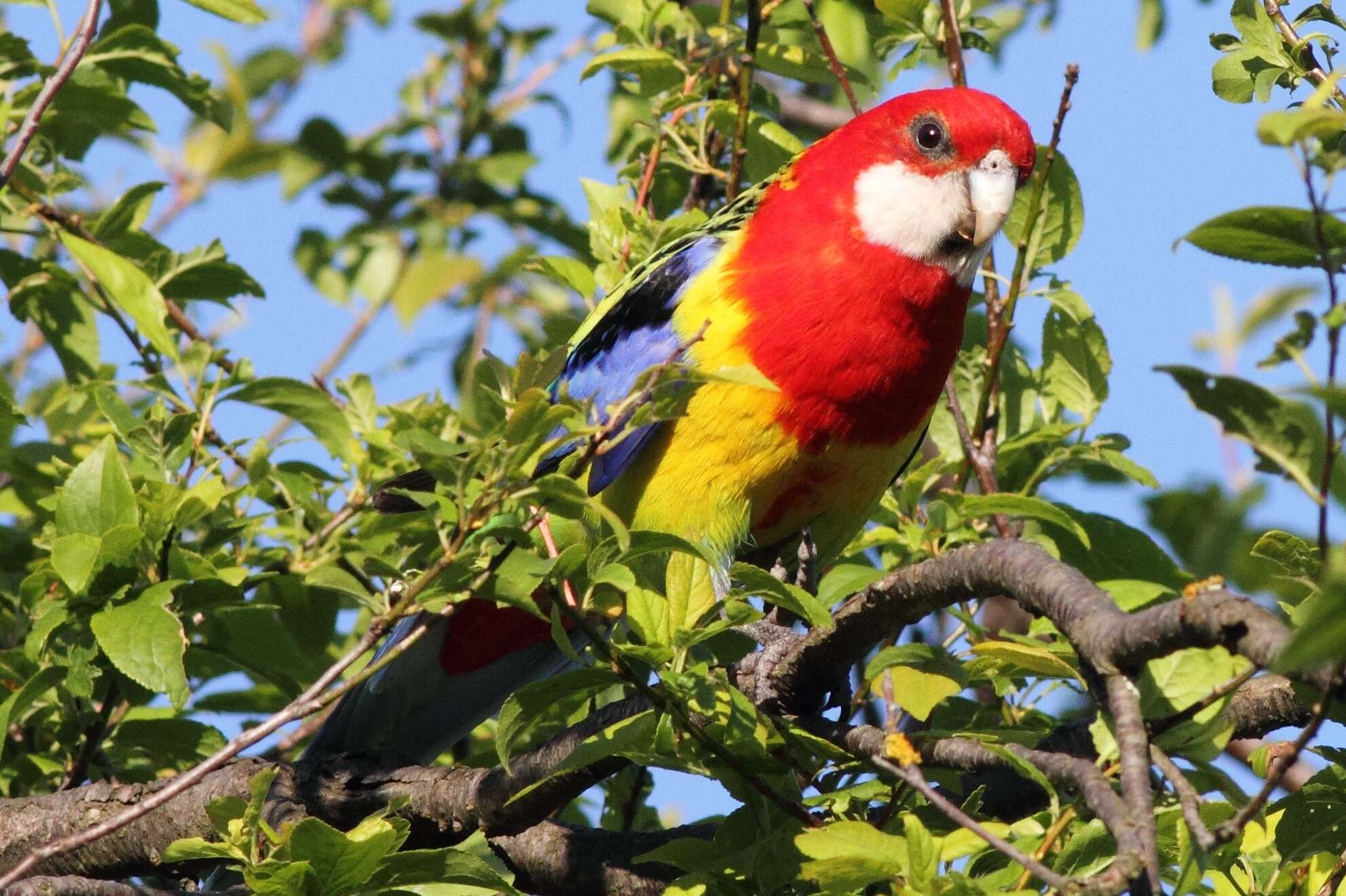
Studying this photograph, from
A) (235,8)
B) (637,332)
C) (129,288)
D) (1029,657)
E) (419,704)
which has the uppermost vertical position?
(235,8)

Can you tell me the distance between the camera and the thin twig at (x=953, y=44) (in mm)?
3332

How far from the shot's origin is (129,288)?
3.38 metres

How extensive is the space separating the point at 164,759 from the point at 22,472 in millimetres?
816

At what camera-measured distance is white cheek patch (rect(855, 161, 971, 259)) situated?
3.40m

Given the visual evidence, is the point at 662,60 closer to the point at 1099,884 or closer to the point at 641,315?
the point at 641,315

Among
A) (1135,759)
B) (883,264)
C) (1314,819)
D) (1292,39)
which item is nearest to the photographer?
(1135,759)

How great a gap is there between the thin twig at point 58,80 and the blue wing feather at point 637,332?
128cm

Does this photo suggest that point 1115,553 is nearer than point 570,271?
Yes

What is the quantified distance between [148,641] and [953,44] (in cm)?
221

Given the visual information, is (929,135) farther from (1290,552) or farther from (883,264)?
(1290,552)

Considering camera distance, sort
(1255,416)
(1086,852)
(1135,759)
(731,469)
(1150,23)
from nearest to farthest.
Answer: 1. (1255,416)
2. (1135,759)
3. (1086,852)
4. (731,469)
5. (1150,23)

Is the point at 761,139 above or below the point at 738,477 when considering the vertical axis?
above

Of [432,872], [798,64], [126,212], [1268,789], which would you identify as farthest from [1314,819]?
[126,212]

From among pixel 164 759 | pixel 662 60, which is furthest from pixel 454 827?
pixel 662 60
